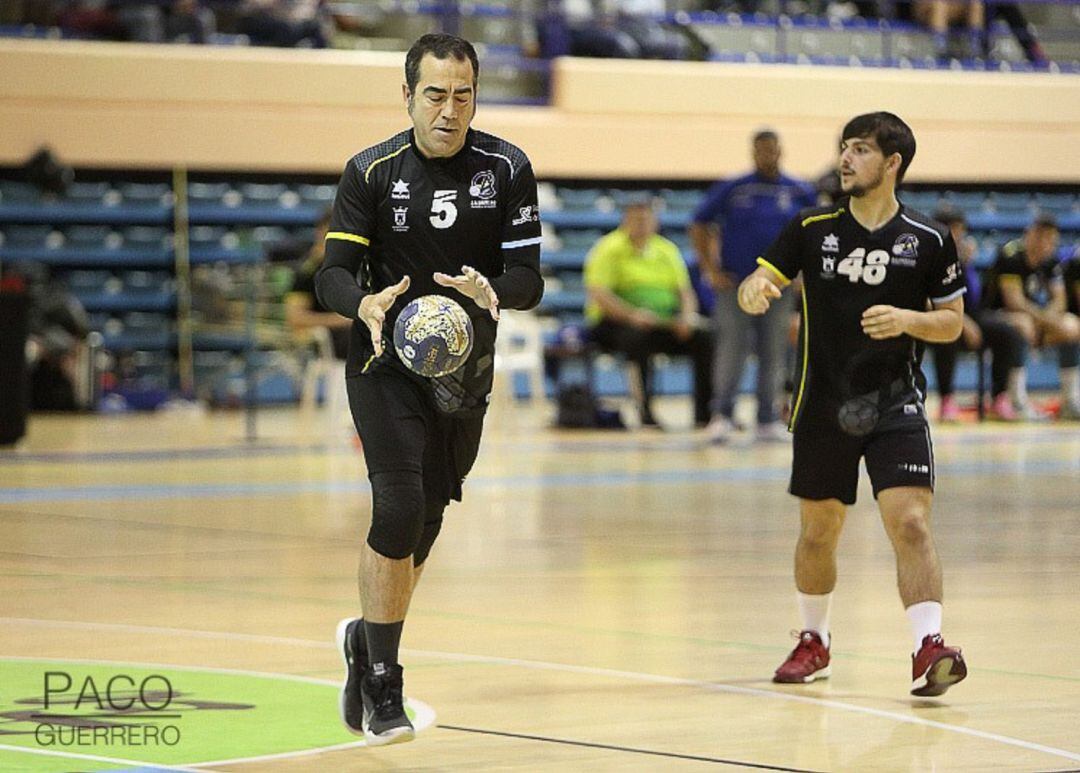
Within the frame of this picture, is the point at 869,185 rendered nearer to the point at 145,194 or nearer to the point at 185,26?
the point at 185,26

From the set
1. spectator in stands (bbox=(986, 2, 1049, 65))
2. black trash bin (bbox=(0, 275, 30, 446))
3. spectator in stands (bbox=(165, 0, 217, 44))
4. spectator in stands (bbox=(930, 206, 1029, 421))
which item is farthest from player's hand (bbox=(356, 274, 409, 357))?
spectator in stands (bbox=(986, 2, 1049, 65))

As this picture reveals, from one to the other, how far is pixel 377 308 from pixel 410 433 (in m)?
0.37

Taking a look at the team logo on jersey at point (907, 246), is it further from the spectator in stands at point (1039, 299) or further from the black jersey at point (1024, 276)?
the black jersey at point (1024, 276)

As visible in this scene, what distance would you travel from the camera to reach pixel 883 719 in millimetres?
5297

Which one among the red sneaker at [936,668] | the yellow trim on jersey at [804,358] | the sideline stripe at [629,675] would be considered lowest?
the sideline stripe at [629,675]

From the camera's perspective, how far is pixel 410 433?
5.03 meters

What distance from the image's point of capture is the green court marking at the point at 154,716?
4.73 metres

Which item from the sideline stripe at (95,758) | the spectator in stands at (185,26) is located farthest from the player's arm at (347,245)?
the spectator in stands at (185,26)

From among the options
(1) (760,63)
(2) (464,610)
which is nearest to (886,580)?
(2) (464,610)

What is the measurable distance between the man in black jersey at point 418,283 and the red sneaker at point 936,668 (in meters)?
1.42

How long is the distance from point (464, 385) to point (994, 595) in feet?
10.9

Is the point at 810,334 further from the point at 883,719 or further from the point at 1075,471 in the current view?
the point at 1075,471

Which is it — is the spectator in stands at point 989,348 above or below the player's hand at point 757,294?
below

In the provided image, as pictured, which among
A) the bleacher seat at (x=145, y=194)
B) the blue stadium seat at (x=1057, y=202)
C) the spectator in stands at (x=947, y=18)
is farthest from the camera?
the blue stadium seat at (x=1057, y=202)
